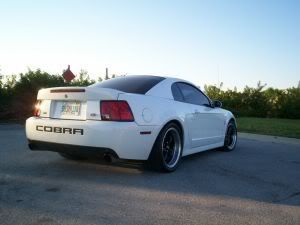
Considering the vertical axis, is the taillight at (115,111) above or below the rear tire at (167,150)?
above

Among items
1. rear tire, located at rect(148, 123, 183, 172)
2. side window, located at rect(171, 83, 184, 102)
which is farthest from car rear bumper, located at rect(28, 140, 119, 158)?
side window, located at rect(171, 83, 184, 102)

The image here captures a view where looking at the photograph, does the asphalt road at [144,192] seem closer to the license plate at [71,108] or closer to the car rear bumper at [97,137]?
the car rear bumper at [97,137]

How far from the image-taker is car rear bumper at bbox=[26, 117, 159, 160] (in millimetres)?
4945

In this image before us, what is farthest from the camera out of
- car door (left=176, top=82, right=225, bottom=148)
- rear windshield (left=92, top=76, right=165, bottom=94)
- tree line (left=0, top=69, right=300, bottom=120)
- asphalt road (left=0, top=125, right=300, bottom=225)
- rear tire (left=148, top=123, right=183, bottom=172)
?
tree line (left=0, top=69, right=300, bottom=120)

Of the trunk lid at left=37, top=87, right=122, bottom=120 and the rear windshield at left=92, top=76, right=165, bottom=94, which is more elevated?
the rear windshield at left=92, top=76, right=165, bottom=94

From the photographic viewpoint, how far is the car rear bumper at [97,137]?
16.2ft

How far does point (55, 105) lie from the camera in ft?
18.0

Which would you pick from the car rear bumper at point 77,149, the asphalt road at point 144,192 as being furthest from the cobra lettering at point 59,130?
the asphalt road at point 144,192

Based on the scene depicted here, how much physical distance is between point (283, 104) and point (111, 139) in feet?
85.2

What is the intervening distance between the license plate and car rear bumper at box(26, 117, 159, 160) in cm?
13

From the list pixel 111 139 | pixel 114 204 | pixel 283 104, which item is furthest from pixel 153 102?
pixel 283 104

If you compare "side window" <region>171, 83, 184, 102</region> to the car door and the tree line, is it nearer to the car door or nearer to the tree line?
the car door

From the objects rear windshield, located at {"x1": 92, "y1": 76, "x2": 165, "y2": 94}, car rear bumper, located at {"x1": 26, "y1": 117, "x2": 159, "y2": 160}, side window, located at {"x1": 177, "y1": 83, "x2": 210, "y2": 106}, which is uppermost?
rear windshield, located at {"x1": 92, "y1": 76, "x2": 165, "y2": 94}

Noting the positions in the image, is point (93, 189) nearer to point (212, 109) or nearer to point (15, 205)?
point (15, 205)
